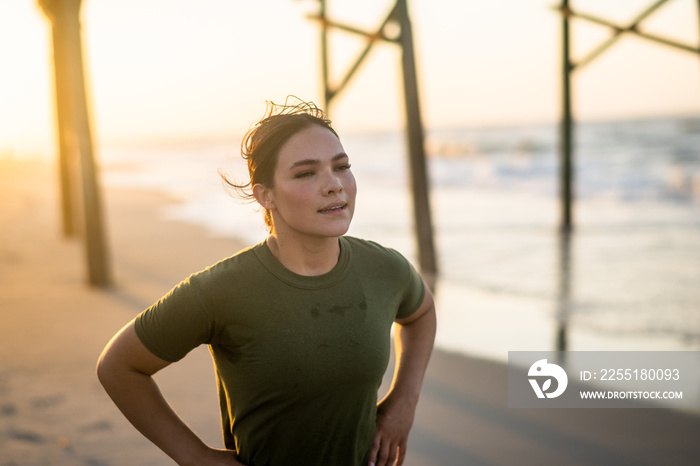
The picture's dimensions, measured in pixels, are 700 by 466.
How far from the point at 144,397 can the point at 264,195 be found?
604mm

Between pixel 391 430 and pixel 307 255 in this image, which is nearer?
pixel 307 255

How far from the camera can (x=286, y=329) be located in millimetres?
1516

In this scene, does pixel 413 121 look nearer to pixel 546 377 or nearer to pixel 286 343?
pixel 546 377

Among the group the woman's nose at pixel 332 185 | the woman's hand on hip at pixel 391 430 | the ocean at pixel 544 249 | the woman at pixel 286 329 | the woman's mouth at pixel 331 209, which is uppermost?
the ocean at pixel 544 249

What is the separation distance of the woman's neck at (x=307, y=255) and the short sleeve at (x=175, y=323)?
0.25 m

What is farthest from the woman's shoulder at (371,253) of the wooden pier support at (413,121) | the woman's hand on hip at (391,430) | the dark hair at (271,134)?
the wooden pier support at (413,121)

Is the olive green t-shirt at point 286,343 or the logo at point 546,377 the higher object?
the logo at point 546,377

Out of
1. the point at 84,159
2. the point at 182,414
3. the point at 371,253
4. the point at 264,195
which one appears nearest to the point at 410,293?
the point at 371,253

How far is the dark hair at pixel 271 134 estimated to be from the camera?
1629 millimetres

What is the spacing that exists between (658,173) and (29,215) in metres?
15.8

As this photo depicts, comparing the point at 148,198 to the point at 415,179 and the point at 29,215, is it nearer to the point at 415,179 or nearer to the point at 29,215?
the point at 29,215

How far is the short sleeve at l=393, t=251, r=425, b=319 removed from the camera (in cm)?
177

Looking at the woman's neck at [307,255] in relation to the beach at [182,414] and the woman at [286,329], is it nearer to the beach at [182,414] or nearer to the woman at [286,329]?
the woman at [286,329]

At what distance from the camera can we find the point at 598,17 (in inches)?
304
